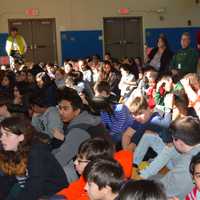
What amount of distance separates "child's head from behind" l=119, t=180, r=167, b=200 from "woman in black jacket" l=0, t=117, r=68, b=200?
113 cm

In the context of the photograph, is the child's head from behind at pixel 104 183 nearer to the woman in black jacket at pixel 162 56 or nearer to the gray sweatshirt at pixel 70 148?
the gray sweatshirt at pixel 70 148

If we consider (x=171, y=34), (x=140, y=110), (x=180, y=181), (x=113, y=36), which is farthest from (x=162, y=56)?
(x=171, y=34)

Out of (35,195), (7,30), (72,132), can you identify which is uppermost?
(7,30)

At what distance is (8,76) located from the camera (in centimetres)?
820

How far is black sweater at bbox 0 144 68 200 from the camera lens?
3.15 meters

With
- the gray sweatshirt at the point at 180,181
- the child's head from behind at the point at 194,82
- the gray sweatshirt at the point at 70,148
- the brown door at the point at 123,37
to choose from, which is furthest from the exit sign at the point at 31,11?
the gray sweatshirt at the point at 180,181

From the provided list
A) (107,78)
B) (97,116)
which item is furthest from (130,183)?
(107,78)

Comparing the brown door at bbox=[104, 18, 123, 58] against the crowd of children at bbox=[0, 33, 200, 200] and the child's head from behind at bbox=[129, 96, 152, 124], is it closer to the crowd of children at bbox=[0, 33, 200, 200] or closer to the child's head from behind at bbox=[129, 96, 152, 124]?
the crowd of children at bbox=[0, 33, 200, 200]

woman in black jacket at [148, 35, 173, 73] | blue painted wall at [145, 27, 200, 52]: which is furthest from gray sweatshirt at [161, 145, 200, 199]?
blue painted wall at [145, 27, 200, 52]

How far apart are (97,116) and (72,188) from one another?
4.09ft

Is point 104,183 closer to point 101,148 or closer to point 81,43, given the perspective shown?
point 101,148

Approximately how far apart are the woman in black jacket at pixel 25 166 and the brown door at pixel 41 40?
13.0m

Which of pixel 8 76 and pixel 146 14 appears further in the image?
pixel 146 14

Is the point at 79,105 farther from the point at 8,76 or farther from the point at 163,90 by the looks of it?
the point at 8,76
